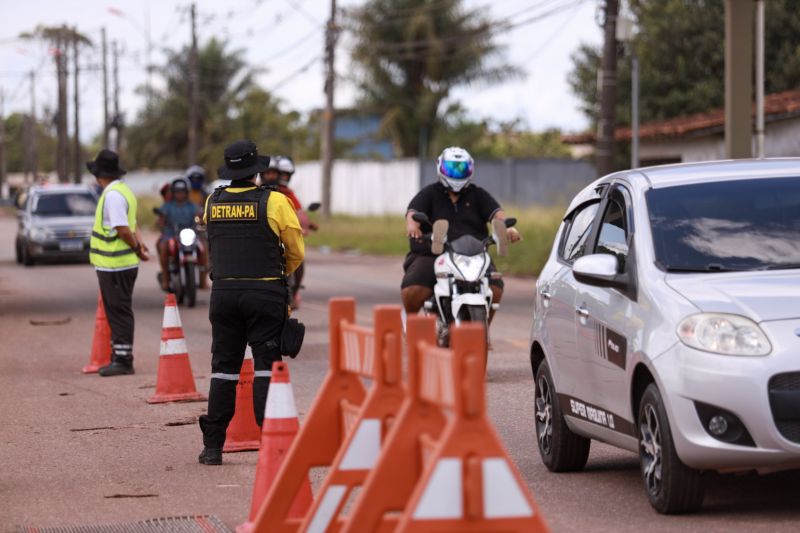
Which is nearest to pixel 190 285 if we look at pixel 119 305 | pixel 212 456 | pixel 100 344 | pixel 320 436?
pixel 100 344

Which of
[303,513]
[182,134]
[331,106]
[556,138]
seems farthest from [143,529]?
[182,134]

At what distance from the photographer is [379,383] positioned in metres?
6.07

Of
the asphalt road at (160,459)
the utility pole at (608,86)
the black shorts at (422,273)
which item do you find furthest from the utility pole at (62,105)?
the black shorts at (422,273)

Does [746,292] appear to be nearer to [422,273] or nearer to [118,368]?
[422,273]

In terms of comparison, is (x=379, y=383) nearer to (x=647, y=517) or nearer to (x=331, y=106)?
(x=647, y=517)

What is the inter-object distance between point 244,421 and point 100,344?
4.91 m

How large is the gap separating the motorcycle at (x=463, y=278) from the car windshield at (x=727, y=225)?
3.76 m

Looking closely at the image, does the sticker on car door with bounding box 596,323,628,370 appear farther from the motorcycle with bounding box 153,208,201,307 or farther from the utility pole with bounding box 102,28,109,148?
the utility pole with bounding box 102,28,109,148

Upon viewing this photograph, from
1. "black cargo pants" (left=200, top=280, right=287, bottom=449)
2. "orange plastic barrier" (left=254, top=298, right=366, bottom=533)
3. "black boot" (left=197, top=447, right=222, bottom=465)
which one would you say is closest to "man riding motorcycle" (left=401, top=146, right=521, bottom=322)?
"black cargo pants" (left=200, top=280, right=287, bottom=449)

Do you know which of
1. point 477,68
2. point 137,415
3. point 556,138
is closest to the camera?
point 137,415

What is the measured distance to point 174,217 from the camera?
898 inches

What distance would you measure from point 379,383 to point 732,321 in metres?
1.98

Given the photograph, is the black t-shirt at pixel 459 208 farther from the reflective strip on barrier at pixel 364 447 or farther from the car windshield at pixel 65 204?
the car windshield at pixel 65 204

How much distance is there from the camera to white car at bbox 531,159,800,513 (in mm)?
7082
